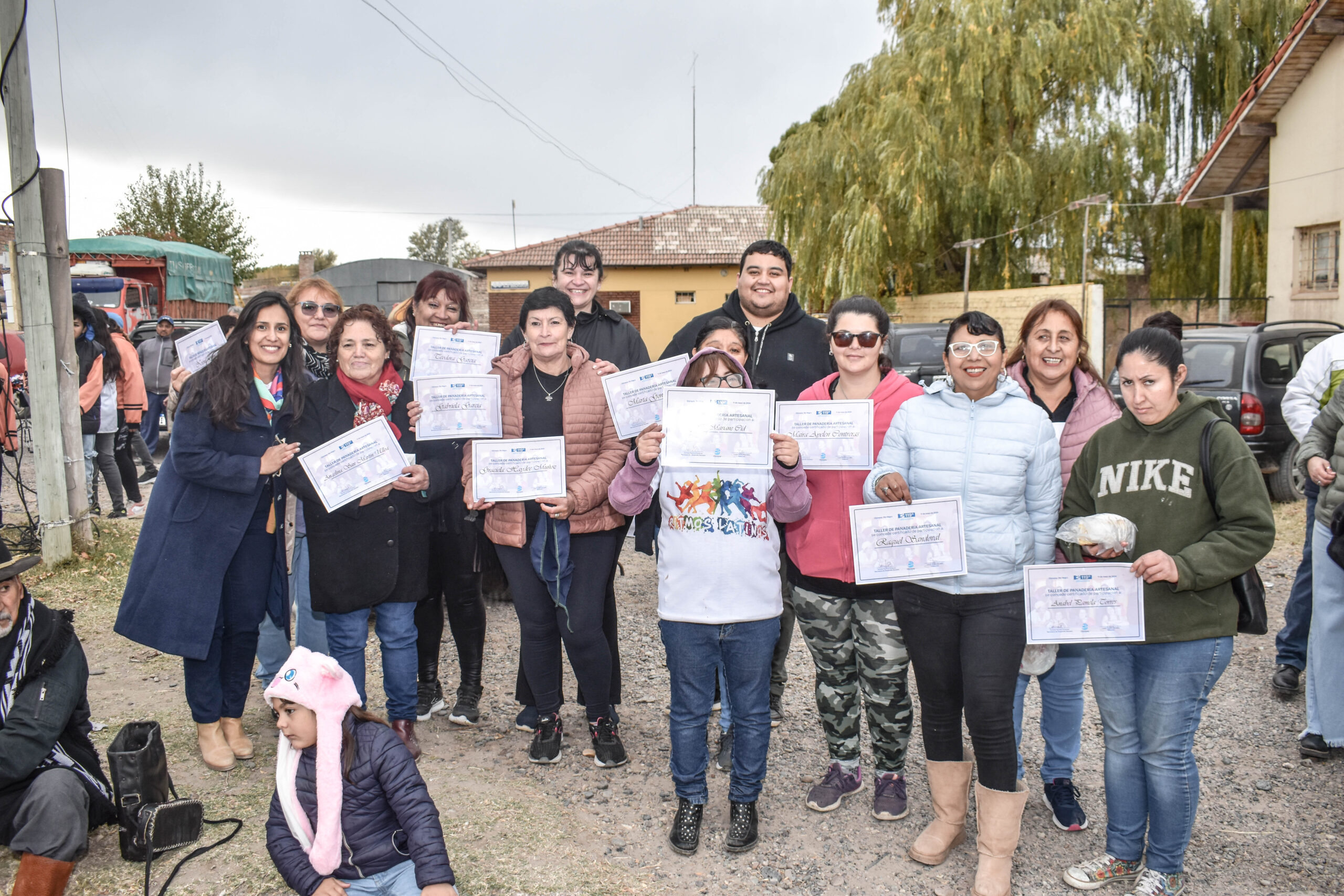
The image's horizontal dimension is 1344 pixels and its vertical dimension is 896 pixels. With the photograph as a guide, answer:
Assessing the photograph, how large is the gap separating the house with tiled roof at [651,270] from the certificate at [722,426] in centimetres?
3548

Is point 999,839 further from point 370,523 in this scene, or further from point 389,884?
point 370,523

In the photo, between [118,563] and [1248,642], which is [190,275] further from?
[1248,642]

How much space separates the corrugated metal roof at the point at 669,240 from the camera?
3959 cm

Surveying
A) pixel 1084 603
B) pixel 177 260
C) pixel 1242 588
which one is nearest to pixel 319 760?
pixel 1084 603

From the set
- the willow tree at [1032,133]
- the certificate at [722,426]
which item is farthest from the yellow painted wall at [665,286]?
the certificate at [722,426]

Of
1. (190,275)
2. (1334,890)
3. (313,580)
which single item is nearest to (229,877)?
(313,580)

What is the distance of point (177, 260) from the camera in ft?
81.9

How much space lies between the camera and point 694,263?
39.5 m

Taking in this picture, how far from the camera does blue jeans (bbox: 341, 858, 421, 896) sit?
2.91 meters

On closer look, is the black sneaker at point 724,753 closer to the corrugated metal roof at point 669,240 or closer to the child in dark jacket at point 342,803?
the child in dark jacket at point 342,803

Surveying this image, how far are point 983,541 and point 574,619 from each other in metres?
1.80

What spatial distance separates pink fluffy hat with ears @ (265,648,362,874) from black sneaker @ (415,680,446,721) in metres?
1.89

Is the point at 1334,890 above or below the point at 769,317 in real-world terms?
below

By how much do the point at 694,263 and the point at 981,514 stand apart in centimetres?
3724
